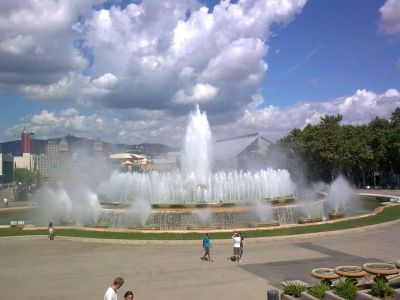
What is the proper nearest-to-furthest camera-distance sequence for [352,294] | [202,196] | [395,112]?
[352,294], [202,196], [395,112]

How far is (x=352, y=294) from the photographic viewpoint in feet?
30.9

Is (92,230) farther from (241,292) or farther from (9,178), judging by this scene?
(9,178)

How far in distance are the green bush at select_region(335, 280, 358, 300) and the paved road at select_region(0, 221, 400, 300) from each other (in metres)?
2.80

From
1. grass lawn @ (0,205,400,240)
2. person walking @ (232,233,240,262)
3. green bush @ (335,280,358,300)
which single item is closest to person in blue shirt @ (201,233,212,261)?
Answer: person walking @ (232,233,240,262)

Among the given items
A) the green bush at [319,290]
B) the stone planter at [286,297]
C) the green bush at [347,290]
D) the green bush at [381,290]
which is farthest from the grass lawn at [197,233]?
the green bush at [381,290]

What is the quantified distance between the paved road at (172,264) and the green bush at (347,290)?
9.20 ft

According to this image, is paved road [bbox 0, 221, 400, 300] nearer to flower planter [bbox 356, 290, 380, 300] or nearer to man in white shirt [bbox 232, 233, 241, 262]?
man in white shirt [bbox 232, 233, 241, 262]

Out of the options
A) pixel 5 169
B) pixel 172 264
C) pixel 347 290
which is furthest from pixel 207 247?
pixel 5 169

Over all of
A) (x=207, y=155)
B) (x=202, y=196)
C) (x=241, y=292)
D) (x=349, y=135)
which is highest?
(x=349, y=135)

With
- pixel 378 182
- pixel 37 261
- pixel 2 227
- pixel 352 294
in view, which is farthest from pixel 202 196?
pixel 378 182

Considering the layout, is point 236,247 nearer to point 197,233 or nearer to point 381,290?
point 197,233

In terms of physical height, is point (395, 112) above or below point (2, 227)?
above

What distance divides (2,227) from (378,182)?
64.9 m

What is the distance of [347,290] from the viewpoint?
9438 millimetres
